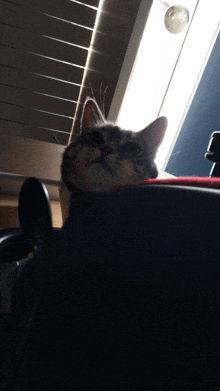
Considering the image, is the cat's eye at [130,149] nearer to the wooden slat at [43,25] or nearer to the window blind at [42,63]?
the window blind at [42,63]

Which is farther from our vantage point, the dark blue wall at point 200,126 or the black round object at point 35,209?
the dark blue wall at point 200,126

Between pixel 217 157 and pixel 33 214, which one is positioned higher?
pixel 217 157

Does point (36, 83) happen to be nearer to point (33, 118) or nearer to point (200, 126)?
point (33, 118)

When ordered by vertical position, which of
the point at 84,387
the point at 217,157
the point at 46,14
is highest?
the point at 46,14

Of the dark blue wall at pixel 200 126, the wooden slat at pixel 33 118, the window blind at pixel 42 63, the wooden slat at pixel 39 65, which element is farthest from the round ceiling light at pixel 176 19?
the wooden slat at pixel 33 118

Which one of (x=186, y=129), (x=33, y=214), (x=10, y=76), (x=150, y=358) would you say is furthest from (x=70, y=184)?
(x=10, y=76)

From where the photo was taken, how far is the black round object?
34 centimetres

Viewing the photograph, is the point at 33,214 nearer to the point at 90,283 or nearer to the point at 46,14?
the point at 90,283

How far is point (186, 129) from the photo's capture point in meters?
1.14

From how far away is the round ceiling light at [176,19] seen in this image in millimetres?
1192

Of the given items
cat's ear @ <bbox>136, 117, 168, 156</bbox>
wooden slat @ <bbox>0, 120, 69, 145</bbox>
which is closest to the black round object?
cat's ear @ <bbox>136, 117, 168, 156</bbox>

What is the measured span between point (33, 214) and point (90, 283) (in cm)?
27

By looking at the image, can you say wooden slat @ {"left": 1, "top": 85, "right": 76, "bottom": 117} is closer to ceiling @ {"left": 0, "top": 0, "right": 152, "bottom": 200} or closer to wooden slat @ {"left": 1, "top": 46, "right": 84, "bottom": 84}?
ceiling @ {"left": 0, "top": 0, "right": 152, "bottom": 200}

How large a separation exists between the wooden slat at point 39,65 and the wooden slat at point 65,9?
29cm
